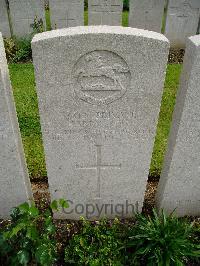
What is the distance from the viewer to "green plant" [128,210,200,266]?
10.3 feet

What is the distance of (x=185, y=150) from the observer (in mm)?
3195

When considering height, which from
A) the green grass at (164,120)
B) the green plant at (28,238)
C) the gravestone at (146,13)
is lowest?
the green grass at (164,120)

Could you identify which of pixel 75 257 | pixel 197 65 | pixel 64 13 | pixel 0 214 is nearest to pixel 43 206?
pixel 0 214

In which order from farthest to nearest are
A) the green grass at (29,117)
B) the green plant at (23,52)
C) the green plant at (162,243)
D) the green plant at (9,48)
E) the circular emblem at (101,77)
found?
the green plant at (9,48) → the green plant at (23,52) → the green grass at (29,117) → the green plant at (162,243) → the circular emblem at (101,77)

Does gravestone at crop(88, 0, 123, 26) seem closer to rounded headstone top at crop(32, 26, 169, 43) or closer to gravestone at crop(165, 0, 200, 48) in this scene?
gravestone at crop(165, 0, 200, 48)

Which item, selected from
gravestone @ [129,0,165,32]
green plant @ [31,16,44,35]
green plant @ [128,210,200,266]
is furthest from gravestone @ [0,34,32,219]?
gravestone @ [129,0,165,32]

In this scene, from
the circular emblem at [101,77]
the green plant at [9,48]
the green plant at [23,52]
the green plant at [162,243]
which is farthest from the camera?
the green plant at [9,48]

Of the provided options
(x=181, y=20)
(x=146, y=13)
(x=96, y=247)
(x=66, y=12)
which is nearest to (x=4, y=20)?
(x=66, y=12)

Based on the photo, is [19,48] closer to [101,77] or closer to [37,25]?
[37,25]

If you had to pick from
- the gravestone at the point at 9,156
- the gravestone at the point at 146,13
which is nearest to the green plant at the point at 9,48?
the gravestone at the point at 146,13

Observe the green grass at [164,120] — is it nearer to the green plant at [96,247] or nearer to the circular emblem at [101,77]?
the green plant at [96,247]

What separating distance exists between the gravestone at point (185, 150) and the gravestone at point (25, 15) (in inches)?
236

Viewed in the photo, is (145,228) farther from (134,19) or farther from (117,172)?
(134,19)

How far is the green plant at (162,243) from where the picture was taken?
314cm
